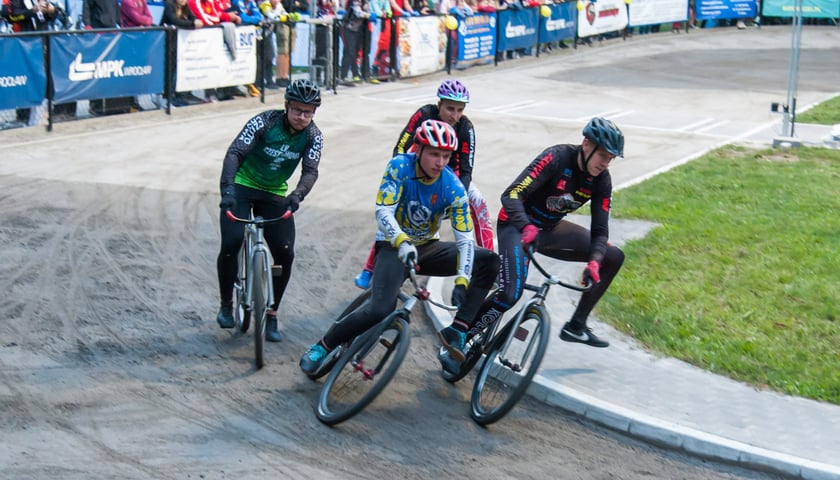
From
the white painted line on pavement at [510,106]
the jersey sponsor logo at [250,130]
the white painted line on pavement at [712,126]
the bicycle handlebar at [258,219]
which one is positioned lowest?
the white painted line on pavement at [712,126]

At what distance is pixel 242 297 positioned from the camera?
8578 mm

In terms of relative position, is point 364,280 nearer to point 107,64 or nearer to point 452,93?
point 452,93

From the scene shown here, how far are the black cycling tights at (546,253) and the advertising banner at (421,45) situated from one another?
58.5 ft

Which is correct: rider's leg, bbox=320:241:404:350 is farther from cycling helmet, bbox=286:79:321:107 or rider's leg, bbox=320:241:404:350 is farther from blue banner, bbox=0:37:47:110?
blue banner, bbox=0:37:47:110

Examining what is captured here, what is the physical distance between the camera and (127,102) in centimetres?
1925

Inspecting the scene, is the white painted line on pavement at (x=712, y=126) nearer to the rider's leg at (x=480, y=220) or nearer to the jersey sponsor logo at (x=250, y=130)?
the rider's leg at (x=480, y=220)

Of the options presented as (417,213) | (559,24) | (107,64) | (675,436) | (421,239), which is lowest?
(675,436)

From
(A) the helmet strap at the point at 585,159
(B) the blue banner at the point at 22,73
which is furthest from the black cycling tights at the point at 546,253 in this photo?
(B) the blue banner at the point at 22,73

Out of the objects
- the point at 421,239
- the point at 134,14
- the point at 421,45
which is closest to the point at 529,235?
the point at 421,239

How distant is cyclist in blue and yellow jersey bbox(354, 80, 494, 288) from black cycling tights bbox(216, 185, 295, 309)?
65 cm

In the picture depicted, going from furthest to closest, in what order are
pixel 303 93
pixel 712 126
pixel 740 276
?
pixel 712 126 → pixel 740 276 → pixel 303 93

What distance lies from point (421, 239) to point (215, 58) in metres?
13.7

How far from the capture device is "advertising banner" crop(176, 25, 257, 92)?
65.0 ft

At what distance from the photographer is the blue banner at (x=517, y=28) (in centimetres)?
3003
